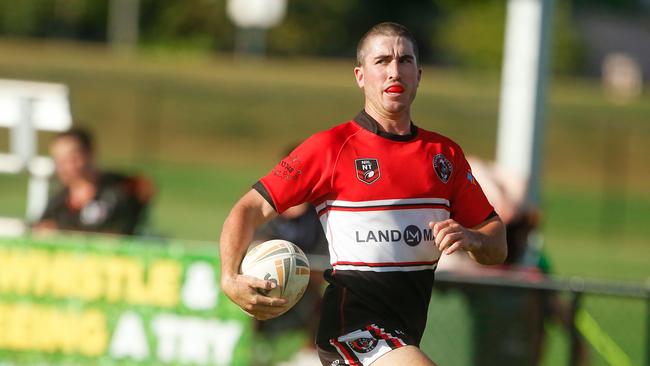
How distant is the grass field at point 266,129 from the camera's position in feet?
90.6

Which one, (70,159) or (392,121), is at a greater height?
(392,121)

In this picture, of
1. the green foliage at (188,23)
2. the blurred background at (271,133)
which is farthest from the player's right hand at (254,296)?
the green foliage at (188,23)

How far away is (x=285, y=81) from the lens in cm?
3139

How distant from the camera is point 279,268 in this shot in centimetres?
491

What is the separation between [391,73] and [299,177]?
1.83ft

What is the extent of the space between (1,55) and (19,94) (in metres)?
23.2

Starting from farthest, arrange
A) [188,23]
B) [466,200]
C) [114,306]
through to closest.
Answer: [188,23]
[114,306]
[466,200]

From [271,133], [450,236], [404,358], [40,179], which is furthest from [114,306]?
[271,133]

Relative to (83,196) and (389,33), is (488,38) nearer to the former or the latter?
(83,196)

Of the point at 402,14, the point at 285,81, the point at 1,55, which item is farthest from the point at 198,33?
the point at 285,81

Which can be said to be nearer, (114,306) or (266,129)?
(114,306)

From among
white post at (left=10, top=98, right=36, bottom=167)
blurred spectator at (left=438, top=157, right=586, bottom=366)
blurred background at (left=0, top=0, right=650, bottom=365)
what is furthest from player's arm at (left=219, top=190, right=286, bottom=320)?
blurred background at (left=0, top=0, right=650, bottom=365)

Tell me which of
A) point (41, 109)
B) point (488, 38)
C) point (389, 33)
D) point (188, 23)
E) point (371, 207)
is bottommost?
point (188, 23)

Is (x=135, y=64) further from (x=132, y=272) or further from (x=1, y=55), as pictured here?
(x=132, y=272)
